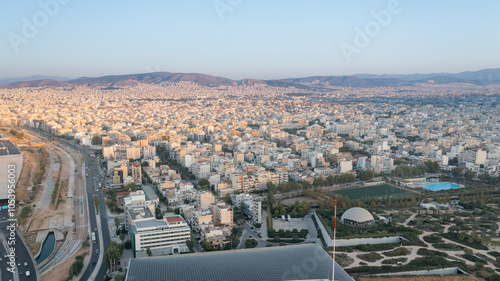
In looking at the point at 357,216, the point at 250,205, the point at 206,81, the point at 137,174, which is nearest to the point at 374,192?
the point at 357,216

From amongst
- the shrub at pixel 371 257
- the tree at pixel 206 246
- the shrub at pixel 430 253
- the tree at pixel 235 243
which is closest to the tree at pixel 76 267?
the tree at pixel 206 246

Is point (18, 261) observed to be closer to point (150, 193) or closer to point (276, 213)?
point (150, 193)

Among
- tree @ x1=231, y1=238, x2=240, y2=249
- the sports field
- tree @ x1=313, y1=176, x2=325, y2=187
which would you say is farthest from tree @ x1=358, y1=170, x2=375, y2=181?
tree @ x1=231, y1=238, x2=240, y2=249

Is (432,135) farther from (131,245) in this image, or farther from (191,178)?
(131,245)

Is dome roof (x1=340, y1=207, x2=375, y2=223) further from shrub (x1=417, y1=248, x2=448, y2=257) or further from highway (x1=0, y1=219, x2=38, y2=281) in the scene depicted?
highway (x1=0, y1=219, x2=38, y2=281)

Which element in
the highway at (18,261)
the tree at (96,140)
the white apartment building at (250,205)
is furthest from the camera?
the tree at (96,140)

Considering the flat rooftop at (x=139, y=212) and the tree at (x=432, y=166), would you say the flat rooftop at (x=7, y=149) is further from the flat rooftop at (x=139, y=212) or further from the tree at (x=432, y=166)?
the tree at (x=432, y=166)
